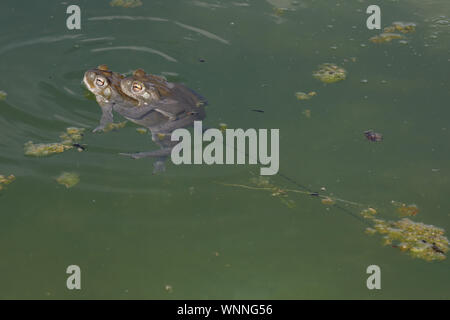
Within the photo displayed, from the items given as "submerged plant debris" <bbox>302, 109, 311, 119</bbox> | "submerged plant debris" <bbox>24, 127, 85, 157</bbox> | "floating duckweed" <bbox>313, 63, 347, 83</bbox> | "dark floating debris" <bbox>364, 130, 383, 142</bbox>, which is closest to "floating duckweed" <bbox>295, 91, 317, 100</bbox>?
"submerged plant debris" <bbox>302, 109, 311, 119</bbox>

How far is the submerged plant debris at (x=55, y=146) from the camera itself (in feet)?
16.5

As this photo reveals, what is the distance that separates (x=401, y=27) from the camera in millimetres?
7312

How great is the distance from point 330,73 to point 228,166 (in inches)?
85.9

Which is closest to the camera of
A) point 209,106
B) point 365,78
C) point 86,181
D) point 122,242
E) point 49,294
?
point 49,294

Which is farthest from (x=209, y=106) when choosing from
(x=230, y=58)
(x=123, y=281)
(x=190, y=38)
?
(x=123, y=281)

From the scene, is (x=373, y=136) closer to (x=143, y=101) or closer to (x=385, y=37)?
(x=385, y=37)

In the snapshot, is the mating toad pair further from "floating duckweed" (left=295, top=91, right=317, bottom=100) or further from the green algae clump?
"floating duckweed" (left=295, top=91, right=317, bottom=100)

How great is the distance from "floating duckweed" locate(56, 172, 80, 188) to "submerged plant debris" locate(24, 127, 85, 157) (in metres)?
0.36

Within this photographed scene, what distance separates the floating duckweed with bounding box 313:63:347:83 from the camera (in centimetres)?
634

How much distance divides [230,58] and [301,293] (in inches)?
139

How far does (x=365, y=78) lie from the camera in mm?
6402

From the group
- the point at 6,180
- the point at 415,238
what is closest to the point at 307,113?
the point at 415,238

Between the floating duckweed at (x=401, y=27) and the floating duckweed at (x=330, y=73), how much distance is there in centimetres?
129
